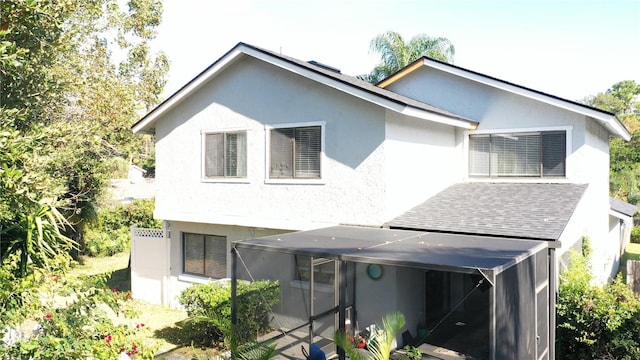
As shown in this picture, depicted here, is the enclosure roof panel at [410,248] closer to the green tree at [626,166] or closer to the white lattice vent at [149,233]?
the white lattice vent at [149,233]

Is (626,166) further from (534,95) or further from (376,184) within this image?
(376,184)

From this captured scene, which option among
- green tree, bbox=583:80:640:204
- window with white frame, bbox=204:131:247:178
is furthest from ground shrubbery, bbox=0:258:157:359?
green tree, bbox=583:80:640:204

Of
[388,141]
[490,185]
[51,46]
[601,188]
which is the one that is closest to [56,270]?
[51,46]

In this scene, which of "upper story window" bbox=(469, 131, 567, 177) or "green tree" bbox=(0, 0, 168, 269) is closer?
"green tree" bbox=(0, 0, 168, 269)

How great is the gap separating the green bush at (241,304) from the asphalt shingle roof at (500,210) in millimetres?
3811

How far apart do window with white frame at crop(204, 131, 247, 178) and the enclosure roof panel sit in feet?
14.3

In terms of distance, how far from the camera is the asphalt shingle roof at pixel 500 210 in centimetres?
1153

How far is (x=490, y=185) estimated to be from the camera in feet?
52.8

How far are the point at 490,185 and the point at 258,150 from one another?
7611 mm

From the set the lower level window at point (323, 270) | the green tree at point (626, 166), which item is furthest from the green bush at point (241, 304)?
the green tree at point (626, 166)

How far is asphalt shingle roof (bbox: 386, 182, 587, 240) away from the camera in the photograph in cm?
1153

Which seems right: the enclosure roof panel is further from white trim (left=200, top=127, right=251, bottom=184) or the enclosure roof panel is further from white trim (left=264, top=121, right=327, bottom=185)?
white trim (left=200, top=127, right=251, bottom=184)

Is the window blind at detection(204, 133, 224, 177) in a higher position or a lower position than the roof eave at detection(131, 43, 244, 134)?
lower

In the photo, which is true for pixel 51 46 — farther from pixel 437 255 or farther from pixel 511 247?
pixel 511 247
